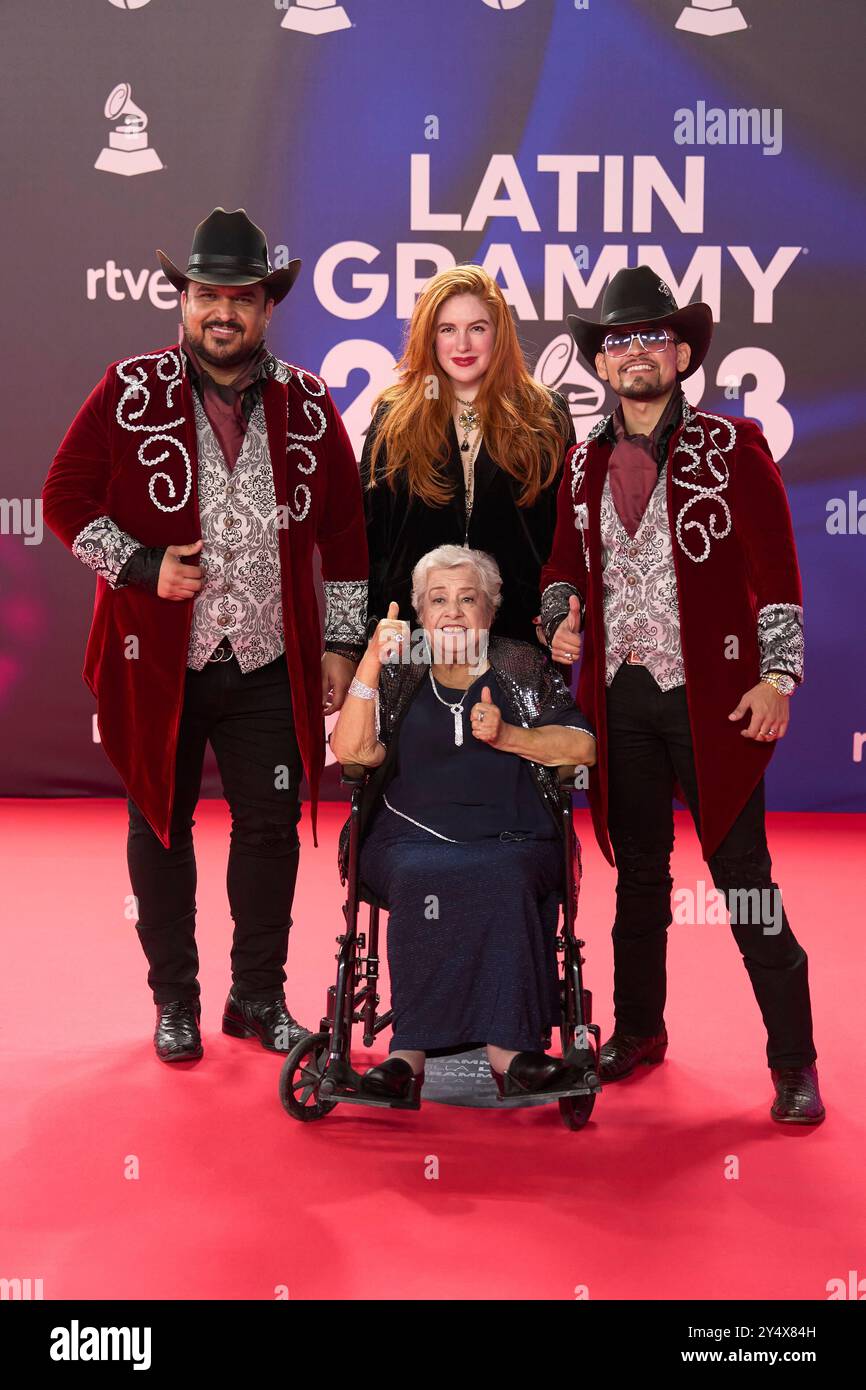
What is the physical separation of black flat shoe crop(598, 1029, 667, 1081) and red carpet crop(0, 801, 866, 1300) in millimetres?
35

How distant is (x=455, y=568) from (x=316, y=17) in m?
3.71

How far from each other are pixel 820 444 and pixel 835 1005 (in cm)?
291

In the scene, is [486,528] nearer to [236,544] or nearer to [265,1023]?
[236,544]

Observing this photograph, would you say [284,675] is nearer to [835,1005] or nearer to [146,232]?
[835,1005]

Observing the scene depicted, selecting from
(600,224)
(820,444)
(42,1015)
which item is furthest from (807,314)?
(42,1015)

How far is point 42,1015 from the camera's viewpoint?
144 inches

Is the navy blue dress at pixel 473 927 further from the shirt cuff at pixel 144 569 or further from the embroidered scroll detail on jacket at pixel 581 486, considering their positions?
the shirt cuff at pixel 144 569

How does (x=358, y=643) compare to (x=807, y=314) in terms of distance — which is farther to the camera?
(x=807, y=314)

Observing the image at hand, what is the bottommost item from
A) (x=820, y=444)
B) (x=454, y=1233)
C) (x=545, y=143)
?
(x=454, y=1233)

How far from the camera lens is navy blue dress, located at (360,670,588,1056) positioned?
2.93m

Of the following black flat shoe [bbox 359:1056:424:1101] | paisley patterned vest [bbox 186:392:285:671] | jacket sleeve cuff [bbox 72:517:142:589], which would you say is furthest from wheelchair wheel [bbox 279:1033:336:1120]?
jacket sleeve cuff [bbox 72:517:142:589]

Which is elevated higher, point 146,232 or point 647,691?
point 146,232

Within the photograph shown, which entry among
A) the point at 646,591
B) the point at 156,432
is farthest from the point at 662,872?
the point at 156,432

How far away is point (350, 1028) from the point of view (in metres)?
3.03
